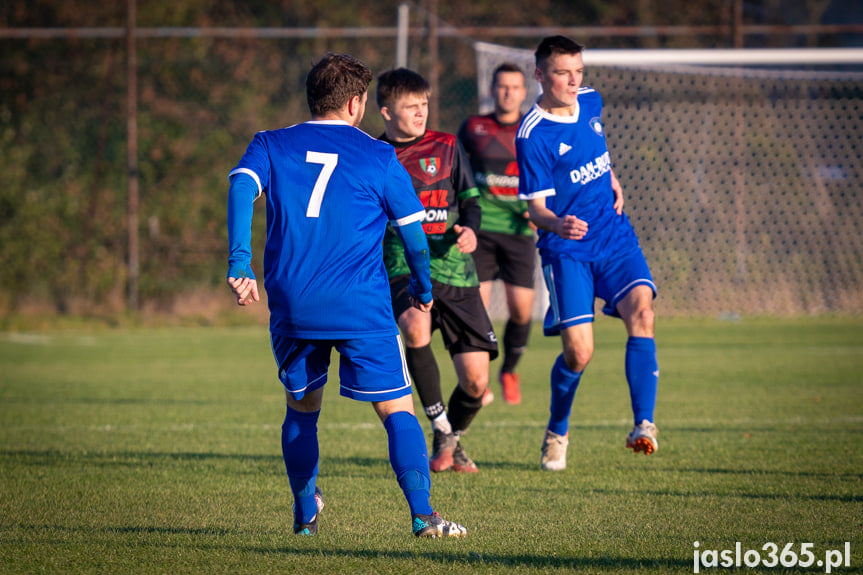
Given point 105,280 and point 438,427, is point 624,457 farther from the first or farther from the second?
point 105,280

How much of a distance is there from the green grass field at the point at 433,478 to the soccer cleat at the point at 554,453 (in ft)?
0.30

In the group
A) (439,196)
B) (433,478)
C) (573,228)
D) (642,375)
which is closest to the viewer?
(573,228)

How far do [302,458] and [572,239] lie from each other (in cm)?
203

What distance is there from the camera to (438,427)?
539cm

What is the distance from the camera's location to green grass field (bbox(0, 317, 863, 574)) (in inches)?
142

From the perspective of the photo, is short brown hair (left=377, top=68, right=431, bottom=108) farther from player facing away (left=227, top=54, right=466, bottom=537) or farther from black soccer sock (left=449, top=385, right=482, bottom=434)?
black soccer sock (left=449, top=385, right=482, bottom=434)

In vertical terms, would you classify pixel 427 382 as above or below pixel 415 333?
below

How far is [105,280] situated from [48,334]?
5.43 feet

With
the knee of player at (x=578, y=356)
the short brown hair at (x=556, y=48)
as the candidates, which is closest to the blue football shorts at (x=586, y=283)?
the knee of player at (x=578, y=356)

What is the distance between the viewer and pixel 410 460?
142 inches

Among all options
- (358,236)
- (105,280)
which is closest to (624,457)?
(358,236)

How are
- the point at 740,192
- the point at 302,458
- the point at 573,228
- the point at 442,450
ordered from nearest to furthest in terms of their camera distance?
the point at 302,458 → the point at 573,228 → the point at 442,450 → the point at 740,192

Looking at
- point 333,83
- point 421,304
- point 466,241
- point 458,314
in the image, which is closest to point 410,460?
point 421,304

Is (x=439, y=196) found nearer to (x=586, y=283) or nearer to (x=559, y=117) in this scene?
(x=559, y=117)
